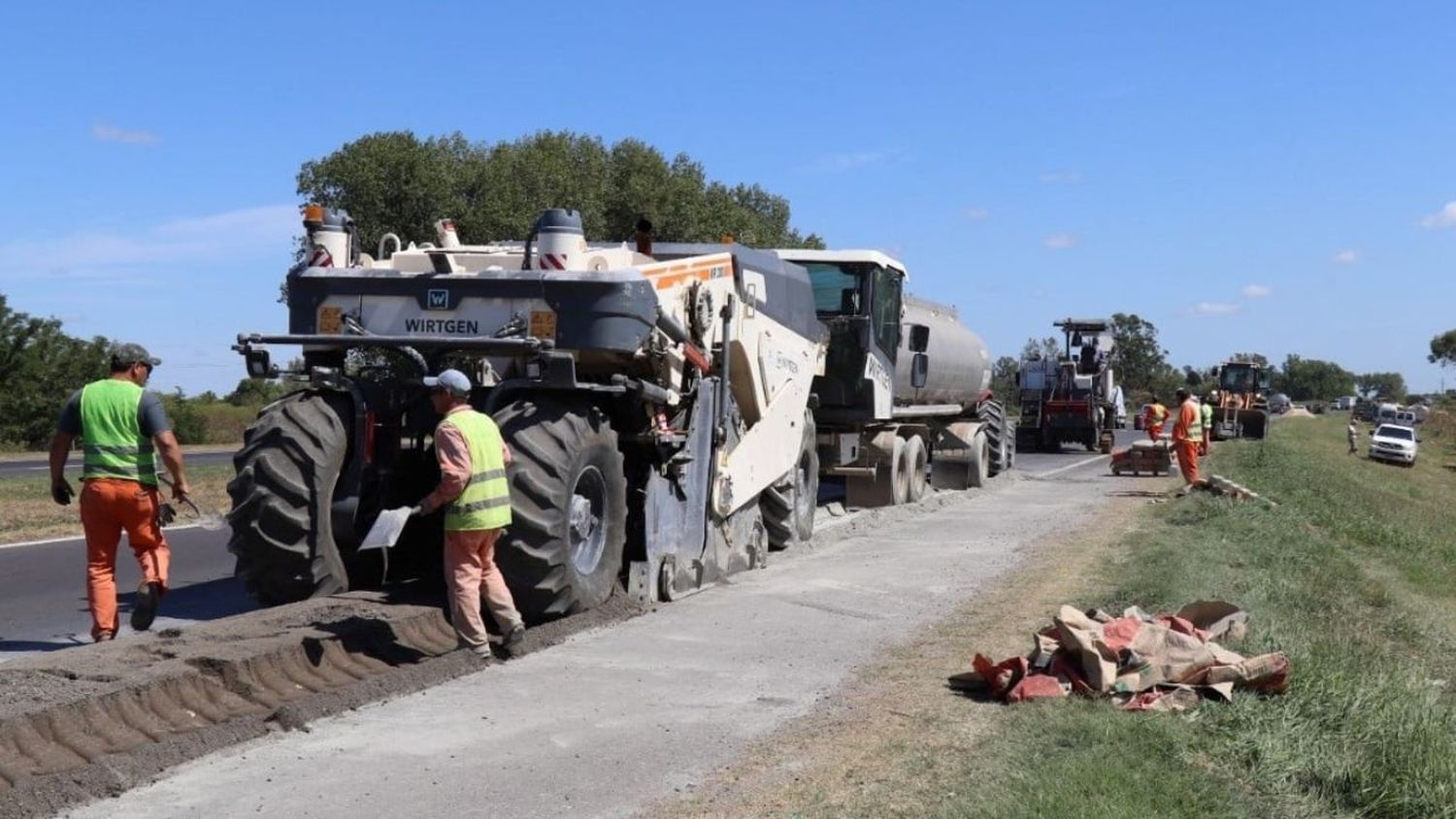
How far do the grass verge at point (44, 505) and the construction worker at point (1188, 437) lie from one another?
13988mm

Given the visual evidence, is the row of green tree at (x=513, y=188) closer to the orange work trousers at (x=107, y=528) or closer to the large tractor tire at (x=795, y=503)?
the large tractor tire at (x=795, y=503)

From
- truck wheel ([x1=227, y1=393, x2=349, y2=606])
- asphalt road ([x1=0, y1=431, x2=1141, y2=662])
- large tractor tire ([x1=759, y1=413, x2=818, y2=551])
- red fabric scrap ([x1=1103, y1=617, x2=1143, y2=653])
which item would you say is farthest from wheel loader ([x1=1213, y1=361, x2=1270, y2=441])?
truck wheel ([x1=227, y1=393, x2=349, y2=606])

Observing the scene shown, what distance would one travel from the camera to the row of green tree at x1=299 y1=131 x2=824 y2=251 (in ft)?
96.8

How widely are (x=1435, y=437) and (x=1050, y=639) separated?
Answer: 83.1 m

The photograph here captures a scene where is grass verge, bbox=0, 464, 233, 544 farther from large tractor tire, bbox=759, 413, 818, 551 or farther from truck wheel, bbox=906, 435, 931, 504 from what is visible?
truck wheel, bbox=906, 435, 931, 504

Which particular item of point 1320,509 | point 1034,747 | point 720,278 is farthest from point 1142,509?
point 1034,747

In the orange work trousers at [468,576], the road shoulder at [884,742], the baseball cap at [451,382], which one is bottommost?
the road shoulder at [884,742]

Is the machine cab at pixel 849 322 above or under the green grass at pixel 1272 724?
above

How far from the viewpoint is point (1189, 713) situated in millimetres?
7340

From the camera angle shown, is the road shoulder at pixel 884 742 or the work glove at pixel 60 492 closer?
the road shoulder at pixel 884 742

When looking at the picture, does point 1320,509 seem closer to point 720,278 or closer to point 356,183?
point 720,278

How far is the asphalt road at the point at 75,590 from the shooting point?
9.91 meters

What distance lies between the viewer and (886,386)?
1841 centimetres

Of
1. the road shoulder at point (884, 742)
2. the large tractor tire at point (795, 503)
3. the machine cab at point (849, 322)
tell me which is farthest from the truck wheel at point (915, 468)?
the road shoulder at point (884, 742)
